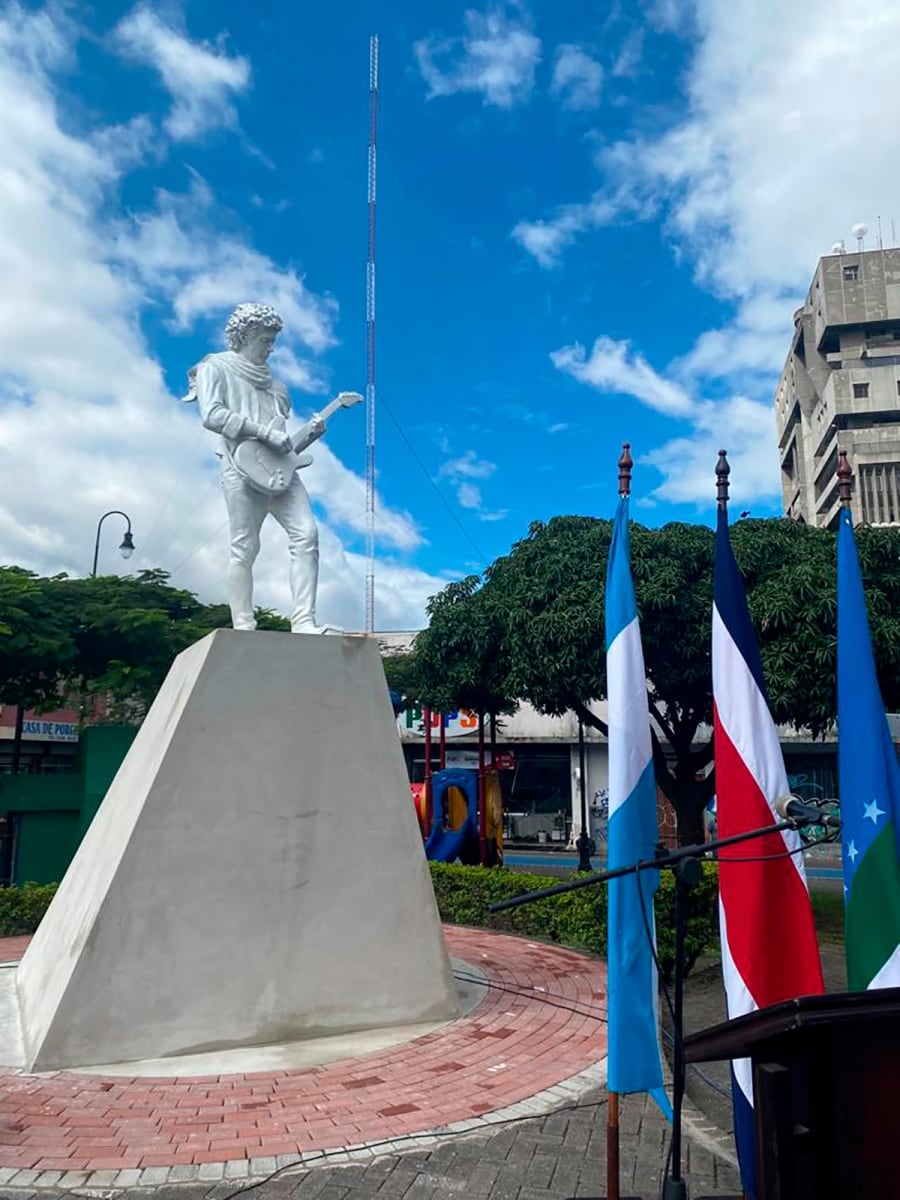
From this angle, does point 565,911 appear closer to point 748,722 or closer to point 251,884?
point 251,884

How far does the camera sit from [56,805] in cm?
1384

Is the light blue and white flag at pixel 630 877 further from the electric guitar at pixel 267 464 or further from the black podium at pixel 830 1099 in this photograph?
the electric guitar at pixel 267 464

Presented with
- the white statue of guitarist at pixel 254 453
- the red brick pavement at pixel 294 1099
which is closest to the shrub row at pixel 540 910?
the red brick pavement at pixel 294 1099

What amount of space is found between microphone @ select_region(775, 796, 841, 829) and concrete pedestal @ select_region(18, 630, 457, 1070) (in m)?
3.90

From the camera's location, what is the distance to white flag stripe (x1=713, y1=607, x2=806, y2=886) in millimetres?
3832

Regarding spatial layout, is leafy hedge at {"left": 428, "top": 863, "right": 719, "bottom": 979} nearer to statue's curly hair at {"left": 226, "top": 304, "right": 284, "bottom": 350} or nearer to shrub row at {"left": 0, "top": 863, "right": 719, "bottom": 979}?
shrub row at {"left": 0, "top": 863, "right": 719, "bottom": 979}

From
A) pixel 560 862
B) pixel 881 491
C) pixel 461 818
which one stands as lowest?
pixel 560 862

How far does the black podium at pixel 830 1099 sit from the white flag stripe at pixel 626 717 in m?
1.63

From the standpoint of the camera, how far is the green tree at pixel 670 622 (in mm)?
10719

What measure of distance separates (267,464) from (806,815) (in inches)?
215

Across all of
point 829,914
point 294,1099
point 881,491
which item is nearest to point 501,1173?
point 294,1099

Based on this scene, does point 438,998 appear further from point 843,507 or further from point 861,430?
point 861,430

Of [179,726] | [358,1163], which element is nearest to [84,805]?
[179,726]

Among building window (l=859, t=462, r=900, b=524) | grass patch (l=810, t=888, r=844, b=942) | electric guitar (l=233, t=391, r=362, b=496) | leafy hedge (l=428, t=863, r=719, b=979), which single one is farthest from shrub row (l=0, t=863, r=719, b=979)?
building window (l=859, t=462, r=900, b=524)
